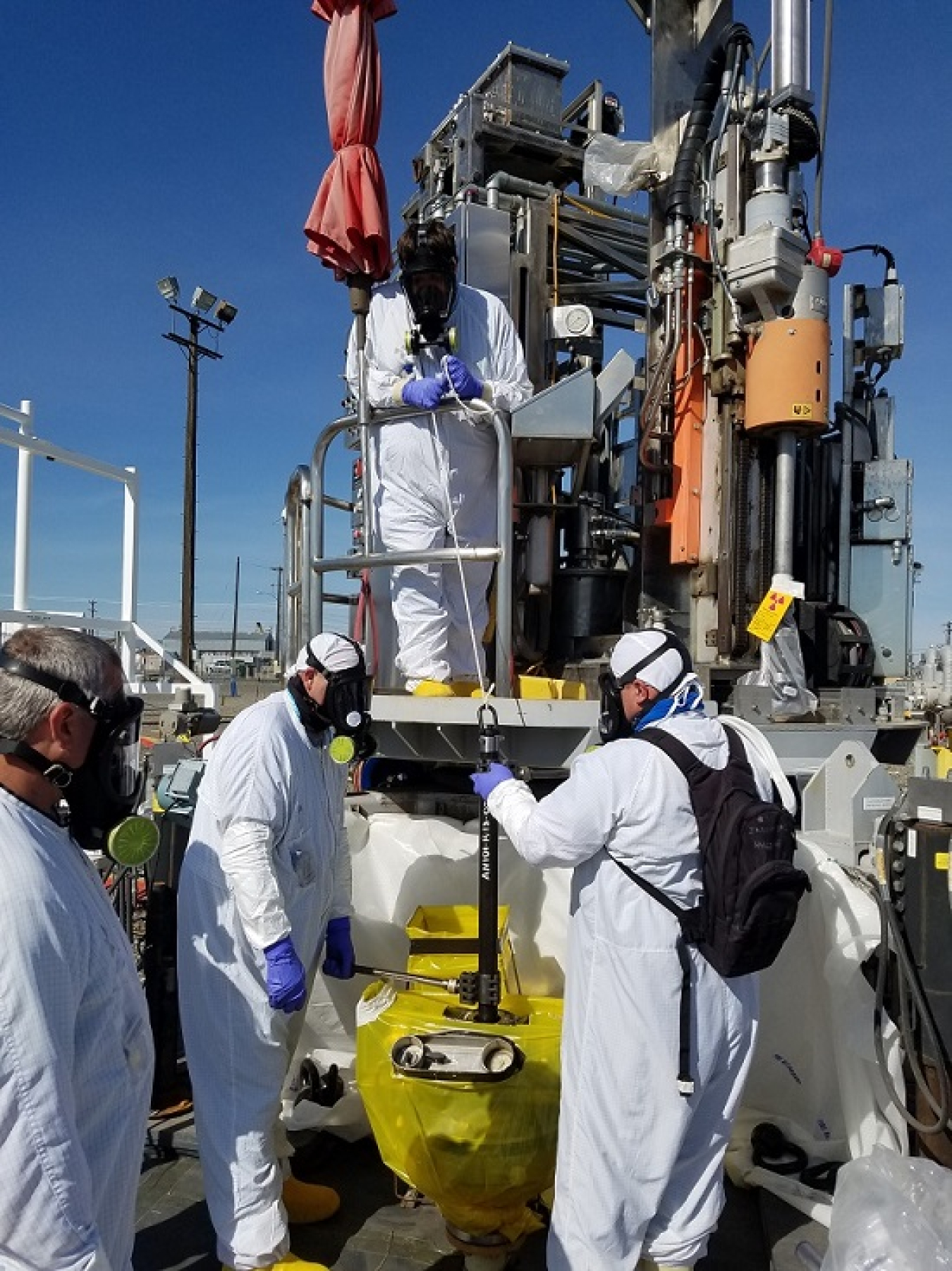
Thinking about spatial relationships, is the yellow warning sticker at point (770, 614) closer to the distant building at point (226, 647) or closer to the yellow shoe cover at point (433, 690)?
the yellow shoe cover at point (433, 690)

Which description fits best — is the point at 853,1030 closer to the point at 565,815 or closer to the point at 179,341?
the point at 565,815

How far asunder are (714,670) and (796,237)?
2147mm

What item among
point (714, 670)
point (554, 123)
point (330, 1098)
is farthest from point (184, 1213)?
point (554, 123)

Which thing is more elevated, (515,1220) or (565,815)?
(565,815)

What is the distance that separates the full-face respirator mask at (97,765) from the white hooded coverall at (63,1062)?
5 centimetres

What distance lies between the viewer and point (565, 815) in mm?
2432

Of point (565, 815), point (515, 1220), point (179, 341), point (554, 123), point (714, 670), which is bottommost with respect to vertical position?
point (515, 1220)

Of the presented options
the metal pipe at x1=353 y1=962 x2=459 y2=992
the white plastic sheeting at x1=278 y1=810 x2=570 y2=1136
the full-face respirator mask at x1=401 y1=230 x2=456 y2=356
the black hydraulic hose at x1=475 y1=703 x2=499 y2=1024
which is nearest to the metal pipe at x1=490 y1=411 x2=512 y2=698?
the white plastic sheeting at x1=278 y1=810 x2=570 y2=1136

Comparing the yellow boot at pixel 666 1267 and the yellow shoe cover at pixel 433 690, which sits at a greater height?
the yellow shoe cover at pixel 433 690

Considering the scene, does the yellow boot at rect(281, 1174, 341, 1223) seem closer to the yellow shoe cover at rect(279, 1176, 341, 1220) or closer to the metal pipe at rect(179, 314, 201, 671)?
the yellow shoe cover at rect(279, 1176, 341, 1220)

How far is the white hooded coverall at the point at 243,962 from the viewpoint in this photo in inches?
103

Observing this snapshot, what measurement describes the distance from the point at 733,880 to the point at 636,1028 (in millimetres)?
460

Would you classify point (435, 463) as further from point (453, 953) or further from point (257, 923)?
point (257, 923)

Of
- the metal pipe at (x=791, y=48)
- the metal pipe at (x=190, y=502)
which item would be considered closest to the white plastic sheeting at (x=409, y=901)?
the metal pipe at (x=791, y=48)
